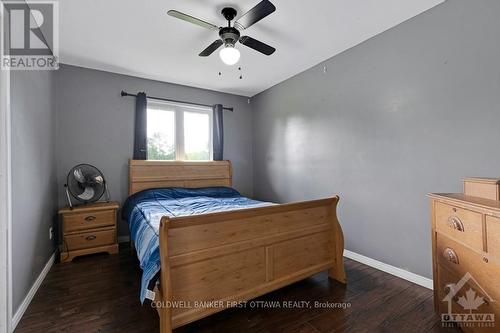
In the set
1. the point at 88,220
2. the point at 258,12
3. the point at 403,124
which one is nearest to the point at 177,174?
the point at 88,220

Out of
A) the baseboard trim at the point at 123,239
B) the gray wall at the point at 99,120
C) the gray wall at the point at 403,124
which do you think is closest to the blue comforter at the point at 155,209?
the baseboard trim at the point at 123,239

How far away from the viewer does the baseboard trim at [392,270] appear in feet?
7.14

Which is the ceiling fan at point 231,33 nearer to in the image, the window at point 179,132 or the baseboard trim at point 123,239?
the window at point 179,132

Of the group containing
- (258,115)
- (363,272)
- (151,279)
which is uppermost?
(258,115)

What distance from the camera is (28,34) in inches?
82.3

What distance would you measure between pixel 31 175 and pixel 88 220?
3.22ft

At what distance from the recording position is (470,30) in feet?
6.24

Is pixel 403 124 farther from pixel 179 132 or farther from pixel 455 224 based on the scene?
pixel 179 132

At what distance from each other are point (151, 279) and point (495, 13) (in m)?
3.25

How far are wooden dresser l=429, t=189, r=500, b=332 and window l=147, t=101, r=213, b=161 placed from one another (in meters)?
3.52

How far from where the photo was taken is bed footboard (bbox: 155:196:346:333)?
1.53m

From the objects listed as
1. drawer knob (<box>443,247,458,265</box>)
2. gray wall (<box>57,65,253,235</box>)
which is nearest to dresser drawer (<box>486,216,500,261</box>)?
drawer knob (<box>443,247,458,265</box>)

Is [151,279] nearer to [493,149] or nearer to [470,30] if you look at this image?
[493,149]

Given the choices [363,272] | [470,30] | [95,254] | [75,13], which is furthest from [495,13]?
[95,254]
